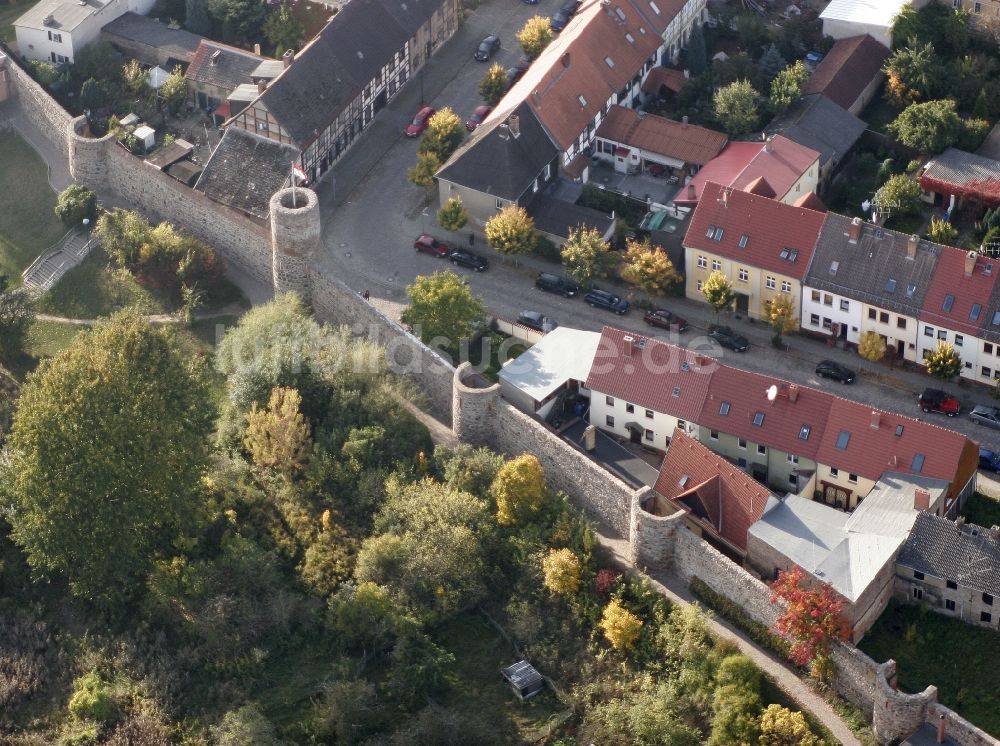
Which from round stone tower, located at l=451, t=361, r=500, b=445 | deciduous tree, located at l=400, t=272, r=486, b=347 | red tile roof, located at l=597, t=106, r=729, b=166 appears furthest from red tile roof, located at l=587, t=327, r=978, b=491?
red tile roof, located at l=597, t=106, r=729, b=166

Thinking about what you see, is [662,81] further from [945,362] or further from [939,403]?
[939,403]

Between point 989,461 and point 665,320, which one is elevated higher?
point 665,320

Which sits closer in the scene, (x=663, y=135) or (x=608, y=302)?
(x=608, y=302)

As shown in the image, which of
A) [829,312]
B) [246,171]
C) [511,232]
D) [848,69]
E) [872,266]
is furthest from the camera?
[848,69]

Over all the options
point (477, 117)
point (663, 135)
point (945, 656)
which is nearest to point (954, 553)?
point (945, 656)

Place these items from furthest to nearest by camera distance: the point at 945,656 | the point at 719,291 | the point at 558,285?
the point at 558,285 < the point at 719,291 < the point at 945,656

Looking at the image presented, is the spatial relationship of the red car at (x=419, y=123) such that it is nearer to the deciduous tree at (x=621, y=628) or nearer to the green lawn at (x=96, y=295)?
the green lawn at (x=96, y=295)

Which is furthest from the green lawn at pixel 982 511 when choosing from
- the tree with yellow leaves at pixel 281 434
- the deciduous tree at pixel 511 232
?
the tree with yellow leaves at pixel 281 434
